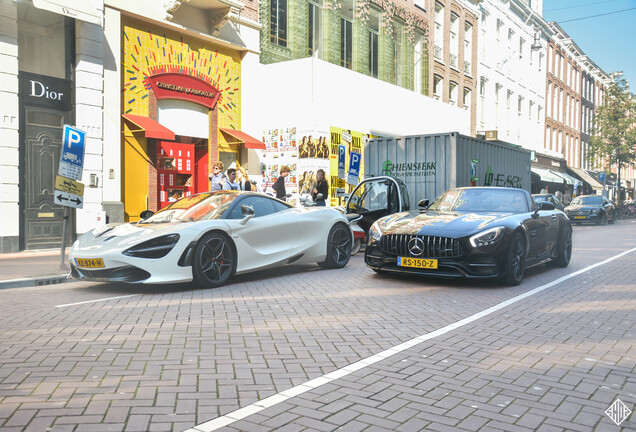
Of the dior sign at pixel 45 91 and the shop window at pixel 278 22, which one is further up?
the shop window at pixel 278 22

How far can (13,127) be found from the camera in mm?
12250

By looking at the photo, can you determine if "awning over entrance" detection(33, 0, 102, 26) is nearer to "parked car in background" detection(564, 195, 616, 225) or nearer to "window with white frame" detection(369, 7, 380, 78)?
"window with white frame" detection(369, 7, 380, 78)

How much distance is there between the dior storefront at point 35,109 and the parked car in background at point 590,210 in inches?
944

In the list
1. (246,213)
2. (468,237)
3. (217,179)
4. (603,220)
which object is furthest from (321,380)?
(603,220)

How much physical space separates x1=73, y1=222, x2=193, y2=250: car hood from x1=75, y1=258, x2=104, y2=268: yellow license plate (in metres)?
0.17

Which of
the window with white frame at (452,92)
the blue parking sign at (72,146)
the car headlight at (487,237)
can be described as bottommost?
the car headlight at (487,237)

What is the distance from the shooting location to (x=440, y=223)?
26.8 feet

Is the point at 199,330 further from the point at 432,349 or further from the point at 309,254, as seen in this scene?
the point at 309,254

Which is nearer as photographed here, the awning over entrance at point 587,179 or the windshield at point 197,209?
the windshield at point 197,209

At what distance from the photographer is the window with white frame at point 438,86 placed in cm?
3084

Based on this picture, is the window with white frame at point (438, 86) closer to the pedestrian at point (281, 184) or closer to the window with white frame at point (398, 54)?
the window with white frame at point (398, 54)

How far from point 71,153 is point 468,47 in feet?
96.4

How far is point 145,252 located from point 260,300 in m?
1.58

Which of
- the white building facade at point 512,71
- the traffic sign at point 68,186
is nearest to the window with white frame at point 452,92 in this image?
the white building facade at point 512,71
